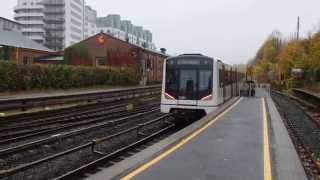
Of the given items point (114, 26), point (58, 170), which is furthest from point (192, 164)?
point (114, 26)

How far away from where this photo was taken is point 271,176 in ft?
27.6

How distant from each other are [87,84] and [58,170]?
34.0m

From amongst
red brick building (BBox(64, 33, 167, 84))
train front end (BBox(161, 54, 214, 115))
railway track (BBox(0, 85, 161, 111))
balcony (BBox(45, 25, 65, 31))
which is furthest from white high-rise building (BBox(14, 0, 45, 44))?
train front end (BBox(161, 54, 214, 115))

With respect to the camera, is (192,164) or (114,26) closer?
(192,164)

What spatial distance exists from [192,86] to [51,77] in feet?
64.2

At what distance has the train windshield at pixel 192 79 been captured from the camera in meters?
19.9

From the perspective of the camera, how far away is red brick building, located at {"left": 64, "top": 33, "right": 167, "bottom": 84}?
63906mm

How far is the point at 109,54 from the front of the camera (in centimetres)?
6438

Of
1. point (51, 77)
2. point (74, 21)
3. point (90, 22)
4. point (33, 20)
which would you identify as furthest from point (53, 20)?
point (51, 77)

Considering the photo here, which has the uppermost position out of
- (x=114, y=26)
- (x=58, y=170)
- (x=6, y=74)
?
(x=114, y=26)

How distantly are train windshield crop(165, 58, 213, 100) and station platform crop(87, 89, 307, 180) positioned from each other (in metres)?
4.82

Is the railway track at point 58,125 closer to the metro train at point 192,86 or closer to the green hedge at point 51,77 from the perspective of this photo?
the metro train at point 192,86

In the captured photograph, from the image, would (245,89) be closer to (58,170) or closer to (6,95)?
(6,95)

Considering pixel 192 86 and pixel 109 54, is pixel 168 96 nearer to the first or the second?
pixel 192 86
